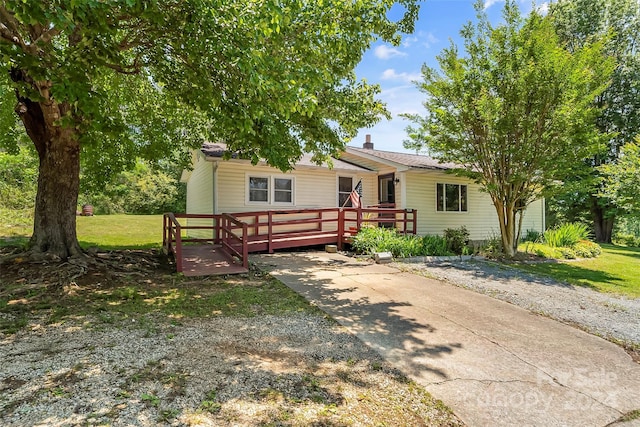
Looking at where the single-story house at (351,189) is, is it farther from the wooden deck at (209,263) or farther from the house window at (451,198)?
the wooden deck at (209,263)

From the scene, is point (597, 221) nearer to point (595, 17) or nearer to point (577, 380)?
point (595, 17)

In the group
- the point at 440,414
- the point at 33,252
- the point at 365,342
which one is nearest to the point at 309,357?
the point at 365,342

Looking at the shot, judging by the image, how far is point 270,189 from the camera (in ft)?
40.4

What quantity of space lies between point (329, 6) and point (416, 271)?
596 centimetres

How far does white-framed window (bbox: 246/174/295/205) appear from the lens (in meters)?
12.1

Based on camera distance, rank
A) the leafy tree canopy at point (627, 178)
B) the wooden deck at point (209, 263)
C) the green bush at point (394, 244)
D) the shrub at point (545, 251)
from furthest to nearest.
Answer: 1. the leafy tree canopy at point (627, 178)
2. the shrub at point (545, 251)
3. the green bush at point (394, 244)
4. the wooden deck at point (209, 263)

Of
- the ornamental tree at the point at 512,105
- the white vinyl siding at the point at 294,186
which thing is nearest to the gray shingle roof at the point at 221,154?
the white vinyl siding at the point at 294,186

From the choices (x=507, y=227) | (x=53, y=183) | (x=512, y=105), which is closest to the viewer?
(x=53, y=183)

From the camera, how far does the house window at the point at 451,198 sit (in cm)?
1405

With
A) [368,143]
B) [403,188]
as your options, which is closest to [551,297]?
[403,188]

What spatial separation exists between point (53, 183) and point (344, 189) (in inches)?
373

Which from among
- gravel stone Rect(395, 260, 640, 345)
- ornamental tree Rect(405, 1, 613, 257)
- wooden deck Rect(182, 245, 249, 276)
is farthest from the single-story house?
gravel stone Rect(395, 260, 640, 345)

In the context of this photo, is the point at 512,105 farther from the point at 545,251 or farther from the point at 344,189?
the point at 344,189

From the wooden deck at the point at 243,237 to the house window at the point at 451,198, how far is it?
71.3 inches
